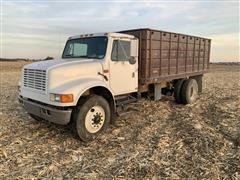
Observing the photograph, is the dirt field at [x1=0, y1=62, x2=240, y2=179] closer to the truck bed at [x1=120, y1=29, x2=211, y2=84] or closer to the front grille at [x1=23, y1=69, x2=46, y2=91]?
the front grille at [x1=23, y1=69, x2=46, y2=91]

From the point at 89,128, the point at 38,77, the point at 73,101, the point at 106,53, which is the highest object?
the point at 106,53

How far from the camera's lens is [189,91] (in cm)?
1148

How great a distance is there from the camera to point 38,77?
22.3ft

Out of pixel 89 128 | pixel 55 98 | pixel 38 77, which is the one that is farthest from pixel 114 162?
pixel 38 77

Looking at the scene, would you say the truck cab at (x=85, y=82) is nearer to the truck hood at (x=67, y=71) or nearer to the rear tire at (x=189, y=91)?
the truck hood at (x=67, y=71)

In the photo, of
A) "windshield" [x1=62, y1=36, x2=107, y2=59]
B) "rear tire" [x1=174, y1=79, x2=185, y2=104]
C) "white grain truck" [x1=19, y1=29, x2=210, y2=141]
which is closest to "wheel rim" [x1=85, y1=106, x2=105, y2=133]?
"white grain truck" [x1=19, y1=29, x2=210, y2=141]

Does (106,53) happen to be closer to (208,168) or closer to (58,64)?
(58,64)

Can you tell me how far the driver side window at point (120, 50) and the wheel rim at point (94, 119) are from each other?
153cm

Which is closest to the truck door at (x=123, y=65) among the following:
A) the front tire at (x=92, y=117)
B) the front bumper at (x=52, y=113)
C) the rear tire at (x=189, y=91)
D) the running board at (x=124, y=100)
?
the running board at (x=124, y=100)

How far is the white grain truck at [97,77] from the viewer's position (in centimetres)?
645

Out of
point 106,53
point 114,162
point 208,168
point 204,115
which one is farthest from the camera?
point 204,115

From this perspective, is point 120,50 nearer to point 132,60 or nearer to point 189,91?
point 132,60

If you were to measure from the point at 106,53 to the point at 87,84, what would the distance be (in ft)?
4.08

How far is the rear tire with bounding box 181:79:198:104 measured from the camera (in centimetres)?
1126
